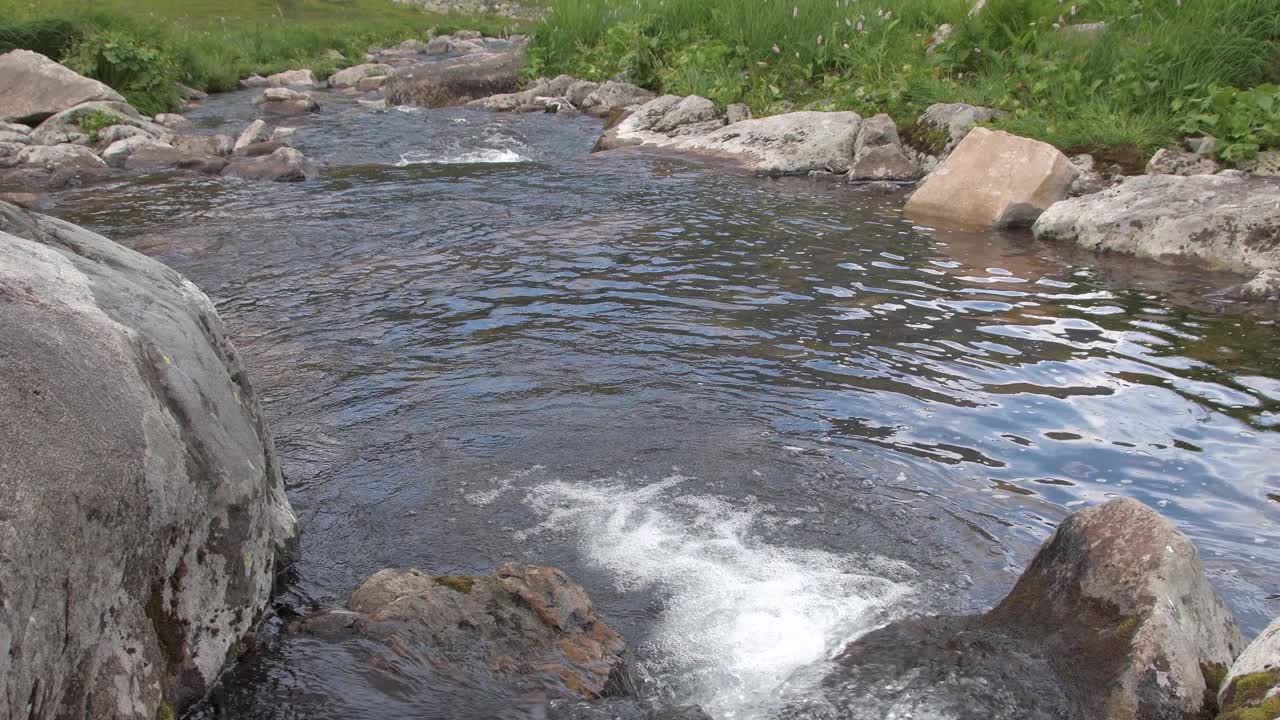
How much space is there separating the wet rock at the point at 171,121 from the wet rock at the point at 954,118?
41.7 feet

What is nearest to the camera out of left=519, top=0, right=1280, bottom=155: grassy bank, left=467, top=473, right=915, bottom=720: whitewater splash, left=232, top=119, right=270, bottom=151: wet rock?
left=467, top=473, right=915, bottom=720: whitewater splash

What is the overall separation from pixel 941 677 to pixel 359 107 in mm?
19300

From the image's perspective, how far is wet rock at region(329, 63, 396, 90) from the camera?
2494cm

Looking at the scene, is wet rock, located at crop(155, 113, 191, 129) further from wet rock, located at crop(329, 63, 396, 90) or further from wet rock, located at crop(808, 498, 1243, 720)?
wet rock, located at crop(808, 498, 1243, 720)

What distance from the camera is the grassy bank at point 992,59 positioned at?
11750mm

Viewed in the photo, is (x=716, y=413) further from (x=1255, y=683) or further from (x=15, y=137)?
(x=15, y=137)

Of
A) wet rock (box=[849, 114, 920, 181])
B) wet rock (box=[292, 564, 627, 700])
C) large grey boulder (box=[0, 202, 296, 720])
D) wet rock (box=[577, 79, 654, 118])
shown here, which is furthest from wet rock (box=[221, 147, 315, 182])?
wet rock (box=[292, 564, 627, 700])

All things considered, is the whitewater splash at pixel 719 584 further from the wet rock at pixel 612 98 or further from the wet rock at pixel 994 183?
the wet rock at pixel 612 98

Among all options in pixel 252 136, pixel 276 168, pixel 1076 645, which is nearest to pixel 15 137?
pixel 252 136

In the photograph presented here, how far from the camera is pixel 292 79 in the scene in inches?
1000

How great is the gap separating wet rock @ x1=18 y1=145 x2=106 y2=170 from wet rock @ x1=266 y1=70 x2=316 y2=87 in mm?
11446

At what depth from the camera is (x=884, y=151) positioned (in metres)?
13.3

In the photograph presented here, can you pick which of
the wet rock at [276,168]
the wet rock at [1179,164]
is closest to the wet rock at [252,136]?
the wet rock at [276,168]

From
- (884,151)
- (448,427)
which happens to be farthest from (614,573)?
(884,151)
